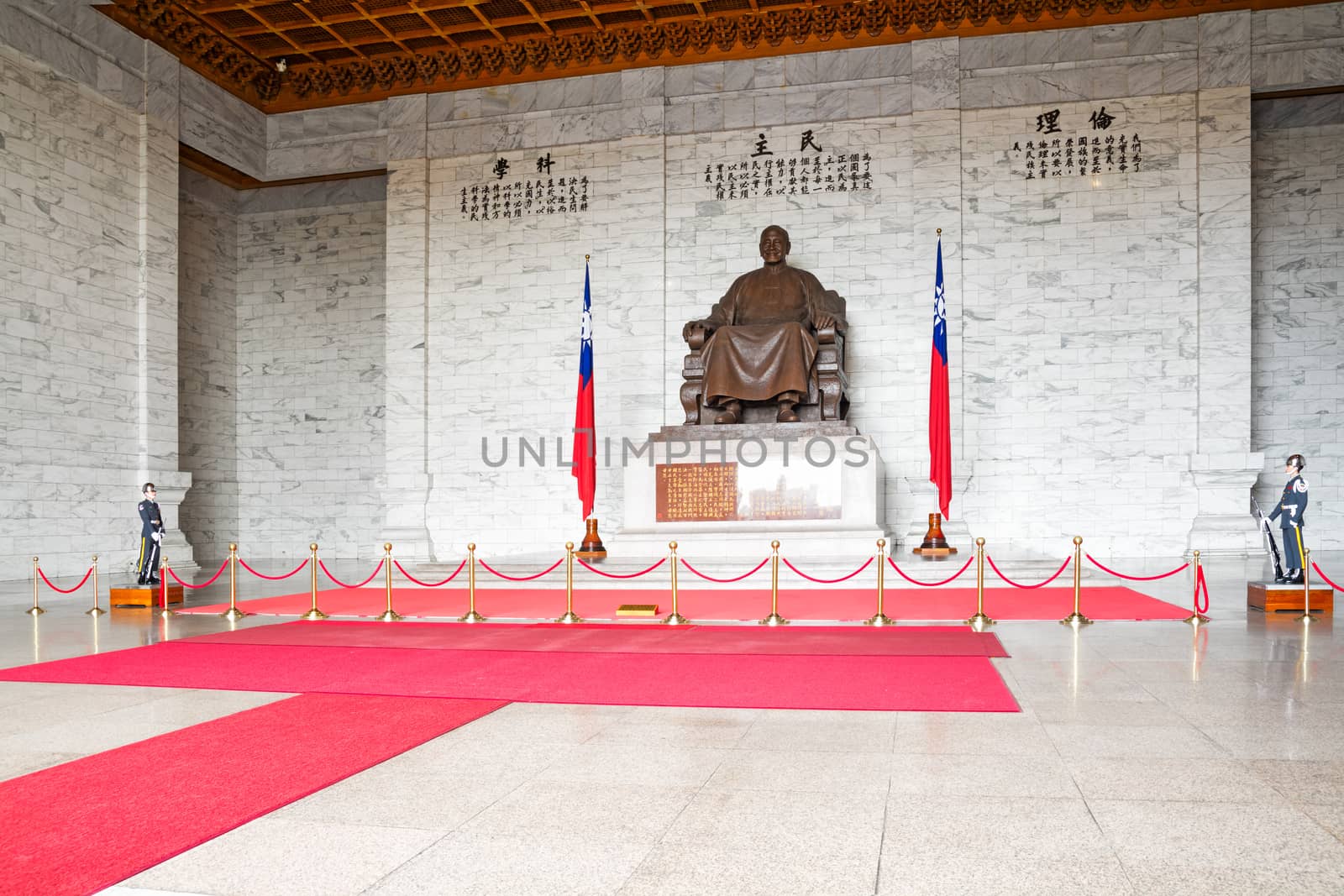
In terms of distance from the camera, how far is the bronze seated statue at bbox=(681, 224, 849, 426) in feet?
28.5

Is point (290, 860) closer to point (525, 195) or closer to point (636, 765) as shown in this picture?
point (636, 765)

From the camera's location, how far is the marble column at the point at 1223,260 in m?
9.23

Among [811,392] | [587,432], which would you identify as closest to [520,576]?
[587,432]

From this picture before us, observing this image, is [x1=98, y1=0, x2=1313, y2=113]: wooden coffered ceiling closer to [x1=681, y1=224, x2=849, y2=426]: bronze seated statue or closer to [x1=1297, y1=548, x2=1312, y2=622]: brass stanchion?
[x1=681, y1=224, x2=849, y2=426]: bronze seated statue

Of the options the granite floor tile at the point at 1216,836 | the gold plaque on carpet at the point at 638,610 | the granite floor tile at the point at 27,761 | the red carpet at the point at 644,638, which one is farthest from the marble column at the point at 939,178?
the granite floor tile at the point at 27,761

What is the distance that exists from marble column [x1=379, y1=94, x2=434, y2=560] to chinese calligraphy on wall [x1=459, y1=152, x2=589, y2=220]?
552 millimetres

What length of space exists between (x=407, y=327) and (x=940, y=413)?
571cm

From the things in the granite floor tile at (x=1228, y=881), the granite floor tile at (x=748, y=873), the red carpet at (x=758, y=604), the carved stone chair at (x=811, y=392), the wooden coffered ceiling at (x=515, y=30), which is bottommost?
the red carpet at (x=758, y=604)

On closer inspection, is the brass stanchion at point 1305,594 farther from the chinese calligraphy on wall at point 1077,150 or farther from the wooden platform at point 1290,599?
the chinese calligraphy on wall at point 1077,150

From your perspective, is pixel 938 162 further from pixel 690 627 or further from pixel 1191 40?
pixel 690 627

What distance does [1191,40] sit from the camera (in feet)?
31.0

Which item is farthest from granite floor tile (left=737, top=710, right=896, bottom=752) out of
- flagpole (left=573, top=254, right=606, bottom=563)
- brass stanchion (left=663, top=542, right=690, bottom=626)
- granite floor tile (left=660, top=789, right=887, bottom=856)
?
flagpole (left=573, top=254, right=606, bottom=563)

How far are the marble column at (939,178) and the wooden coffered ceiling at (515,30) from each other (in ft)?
1.26

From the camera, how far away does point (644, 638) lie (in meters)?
5.16
